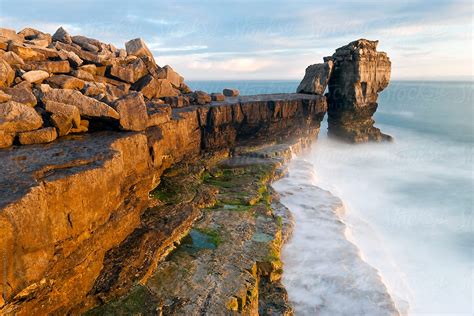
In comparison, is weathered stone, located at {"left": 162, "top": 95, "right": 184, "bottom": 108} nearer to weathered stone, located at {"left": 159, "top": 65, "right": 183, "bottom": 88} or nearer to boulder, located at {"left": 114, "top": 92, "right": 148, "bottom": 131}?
weathered stone, located at {"left": 159, "top": 65, "right": 183, "bottom": 88}

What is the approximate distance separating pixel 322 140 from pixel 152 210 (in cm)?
2420

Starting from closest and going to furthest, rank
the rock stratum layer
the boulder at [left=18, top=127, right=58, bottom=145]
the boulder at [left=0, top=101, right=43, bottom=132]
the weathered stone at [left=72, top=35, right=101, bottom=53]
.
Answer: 1. the rock stratum layer
2. the boulder at [left=0, top=101, right=43, bottom=132]
3. the boulder at [left=18, top=127, right=58, bottom=145]
4. the weathered stone at [left=72, top=35, right=101, bottom=53]

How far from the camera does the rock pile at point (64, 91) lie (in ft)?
25.3

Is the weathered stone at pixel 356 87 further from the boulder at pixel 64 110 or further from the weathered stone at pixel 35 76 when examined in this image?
the boulder at pixel 64 110

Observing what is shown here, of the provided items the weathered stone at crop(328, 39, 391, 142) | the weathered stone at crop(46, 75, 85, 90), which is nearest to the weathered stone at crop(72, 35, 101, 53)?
the weathered stone at crop(46, 75, 85, 90)

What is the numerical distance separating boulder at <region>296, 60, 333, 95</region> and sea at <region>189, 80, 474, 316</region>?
4.46m

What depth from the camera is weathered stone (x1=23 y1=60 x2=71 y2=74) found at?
10.2m

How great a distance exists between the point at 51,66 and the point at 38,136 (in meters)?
3.95

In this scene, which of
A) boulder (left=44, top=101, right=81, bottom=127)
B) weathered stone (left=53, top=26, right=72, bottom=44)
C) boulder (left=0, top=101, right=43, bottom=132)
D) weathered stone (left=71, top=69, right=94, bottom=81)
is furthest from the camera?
weathered stone (left=53, top=26, right=72, bottom=44)

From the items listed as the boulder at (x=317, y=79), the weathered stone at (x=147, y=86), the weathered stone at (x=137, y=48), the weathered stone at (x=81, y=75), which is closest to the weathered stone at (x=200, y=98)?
the weathered stone at (x=147, y=86)

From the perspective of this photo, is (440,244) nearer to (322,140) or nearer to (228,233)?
(228,233)

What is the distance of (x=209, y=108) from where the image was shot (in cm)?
1648

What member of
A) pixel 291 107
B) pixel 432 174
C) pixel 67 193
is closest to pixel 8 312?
pixel 67 193

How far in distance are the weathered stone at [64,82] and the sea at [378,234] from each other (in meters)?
7.56
